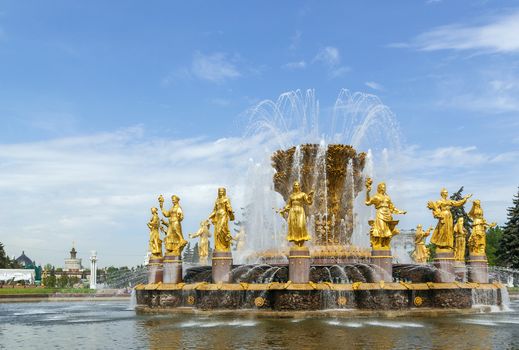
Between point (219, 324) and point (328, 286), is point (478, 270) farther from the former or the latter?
point (219, 324)

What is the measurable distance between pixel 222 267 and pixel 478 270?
1134 cm

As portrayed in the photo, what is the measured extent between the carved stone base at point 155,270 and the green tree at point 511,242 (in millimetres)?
37425

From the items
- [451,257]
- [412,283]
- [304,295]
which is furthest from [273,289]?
[451,257]

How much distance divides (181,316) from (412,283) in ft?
26.3

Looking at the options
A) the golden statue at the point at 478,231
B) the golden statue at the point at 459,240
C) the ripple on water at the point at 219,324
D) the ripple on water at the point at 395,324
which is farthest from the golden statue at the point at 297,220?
the golden statue at the point at 459,240

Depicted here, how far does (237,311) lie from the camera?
1833cm

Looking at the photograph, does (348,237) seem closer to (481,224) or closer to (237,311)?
(481,224)

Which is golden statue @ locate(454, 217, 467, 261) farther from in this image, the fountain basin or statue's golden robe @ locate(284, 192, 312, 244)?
statue's golden robe @ locate(284, 192, 312, 244)

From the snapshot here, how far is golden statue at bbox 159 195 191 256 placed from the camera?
22859 millimetres

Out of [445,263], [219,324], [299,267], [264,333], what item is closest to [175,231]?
[299,267]

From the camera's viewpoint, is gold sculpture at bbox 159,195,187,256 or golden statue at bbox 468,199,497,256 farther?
golden statue at bbox 468,199,497,256

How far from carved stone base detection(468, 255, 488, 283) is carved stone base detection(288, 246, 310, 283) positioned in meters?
9.33

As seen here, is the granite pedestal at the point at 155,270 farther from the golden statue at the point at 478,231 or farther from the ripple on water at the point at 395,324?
the golden statue at the point at 478,231

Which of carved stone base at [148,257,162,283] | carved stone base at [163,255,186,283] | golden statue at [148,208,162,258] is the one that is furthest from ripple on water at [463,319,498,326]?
golden statue at [148,208,162,258]
